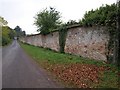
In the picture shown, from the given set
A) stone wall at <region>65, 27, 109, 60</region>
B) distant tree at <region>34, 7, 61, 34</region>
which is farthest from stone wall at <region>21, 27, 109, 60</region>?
distant tree at <region>34, 7, 61, 34</region>

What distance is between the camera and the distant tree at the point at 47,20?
41.3 meters

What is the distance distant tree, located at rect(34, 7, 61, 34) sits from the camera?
1626 inches

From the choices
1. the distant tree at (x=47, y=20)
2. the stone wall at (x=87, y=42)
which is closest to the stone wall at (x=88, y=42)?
the stone wall at (x=87, y=42)

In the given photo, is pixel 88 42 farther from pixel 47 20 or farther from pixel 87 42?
pixel 47 20

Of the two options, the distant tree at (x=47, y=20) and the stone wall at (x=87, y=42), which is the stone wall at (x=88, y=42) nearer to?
the stone wall at (x=87, y=42)

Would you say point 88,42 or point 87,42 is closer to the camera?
point 88,42

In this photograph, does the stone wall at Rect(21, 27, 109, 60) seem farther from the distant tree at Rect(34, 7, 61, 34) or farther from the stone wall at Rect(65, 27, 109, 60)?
the distant tree at Rect(34, 7, 61, 34)

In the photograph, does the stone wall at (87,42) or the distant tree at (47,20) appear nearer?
the stone wall at (87,42)

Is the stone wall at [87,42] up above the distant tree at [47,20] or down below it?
below

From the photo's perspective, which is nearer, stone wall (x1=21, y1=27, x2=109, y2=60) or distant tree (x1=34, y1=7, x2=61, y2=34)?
stone wall (x1=21, y1=27, x2=109, y2=60)

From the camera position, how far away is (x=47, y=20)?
142 ft

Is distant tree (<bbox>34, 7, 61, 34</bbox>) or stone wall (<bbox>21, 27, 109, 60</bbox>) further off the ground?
distant tree (<bbox>34, 7, 61, 34</bbox>)

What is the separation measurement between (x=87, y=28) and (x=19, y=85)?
404 inches

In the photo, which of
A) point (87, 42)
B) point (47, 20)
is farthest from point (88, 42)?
point (47, 20)
